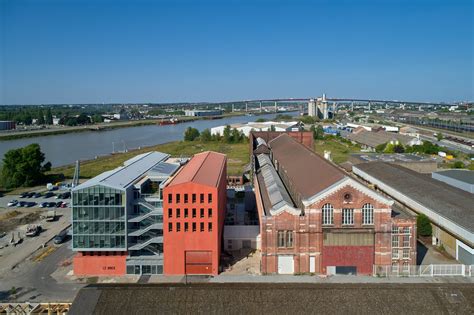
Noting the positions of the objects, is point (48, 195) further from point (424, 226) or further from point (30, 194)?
point (424, 226)

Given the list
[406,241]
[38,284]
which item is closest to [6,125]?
[38,284]

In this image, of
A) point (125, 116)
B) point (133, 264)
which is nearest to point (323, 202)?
point (133, 264)

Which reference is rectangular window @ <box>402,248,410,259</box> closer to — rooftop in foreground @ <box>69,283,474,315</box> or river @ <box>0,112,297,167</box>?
rooftop in foreground @ <box>69,283,474,315</box>

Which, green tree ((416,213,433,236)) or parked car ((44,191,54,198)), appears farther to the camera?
parked car ((44,191,54,198))

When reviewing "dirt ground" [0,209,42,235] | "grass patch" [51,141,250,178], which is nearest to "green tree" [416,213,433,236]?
"grass patch" [51,141,250,178]

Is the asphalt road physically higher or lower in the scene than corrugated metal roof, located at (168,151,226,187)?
lower

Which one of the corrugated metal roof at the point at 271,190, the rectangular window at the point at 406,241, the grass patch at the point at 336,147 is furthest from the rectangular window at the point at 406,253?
the grass patch at the point at 336,147
